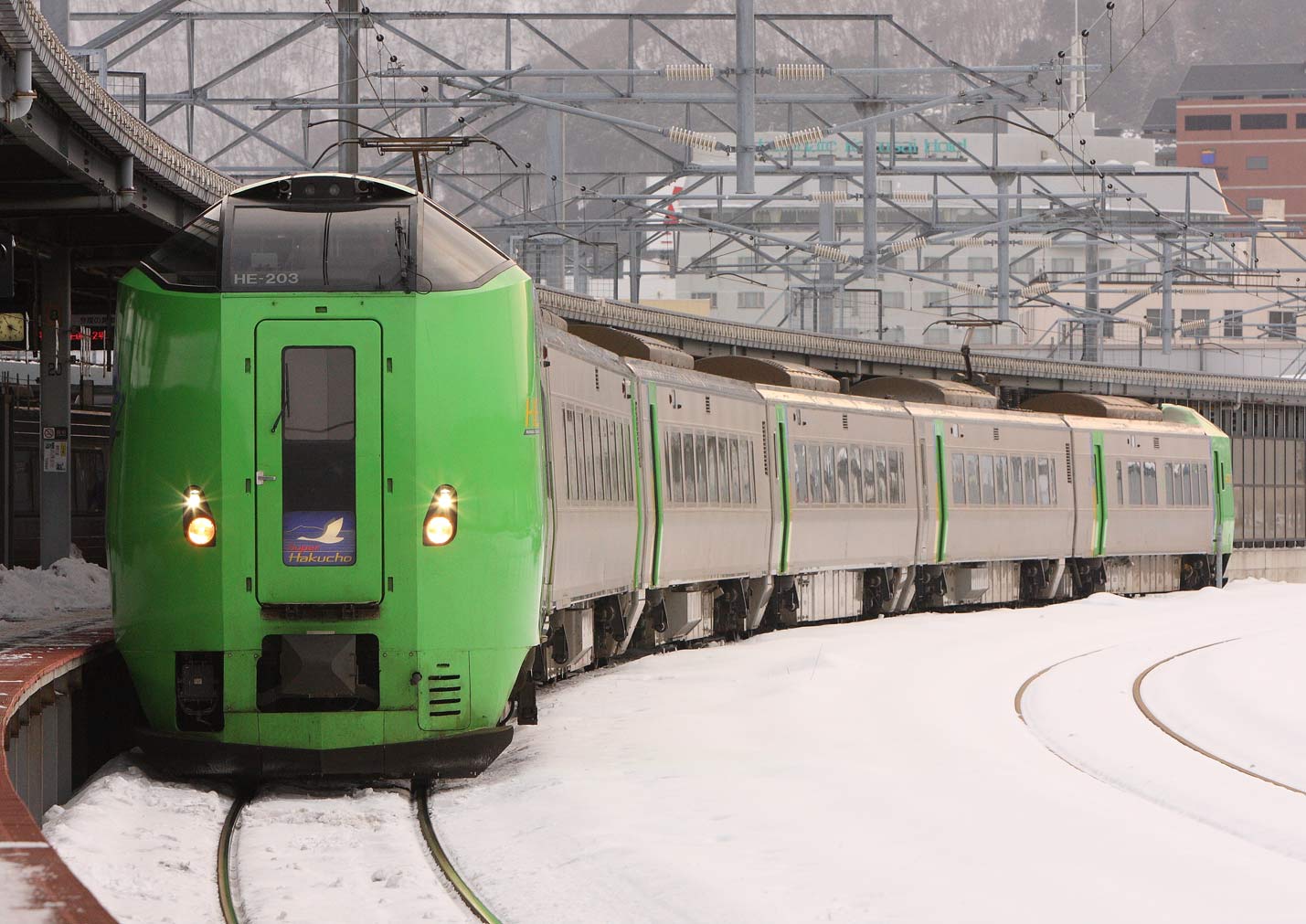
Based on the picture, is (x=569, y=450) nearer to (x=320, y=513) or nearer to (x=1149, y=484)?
(x=320, y=513)

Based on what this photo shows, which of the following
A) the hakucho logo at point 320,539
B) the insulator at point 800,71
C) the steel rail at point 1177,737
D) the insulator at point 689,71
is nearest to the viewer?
the hakucho logo at point 320,539

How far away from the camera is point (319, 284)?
11.6 m

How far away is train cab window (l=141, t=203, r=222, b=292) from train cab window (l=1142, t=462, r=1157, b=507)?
27344 mm

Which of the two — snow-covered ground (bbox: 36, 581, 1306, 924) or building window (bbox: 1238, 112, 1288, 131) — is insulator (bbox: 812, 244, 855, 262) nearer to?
snow-covered ground (bbox: 36, 581, 1306, 924)

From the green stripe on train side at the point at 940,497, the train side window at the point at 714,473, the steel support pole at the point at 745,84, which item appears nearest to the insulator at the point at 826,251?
the green stripe on train side at the point at 940,497

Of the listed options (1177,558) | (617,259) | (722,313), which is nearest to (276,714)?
(617,259)

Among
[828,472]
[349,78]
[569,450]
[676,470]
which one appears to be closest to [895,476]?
[828,472]

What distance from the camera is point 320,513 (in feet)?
37.4

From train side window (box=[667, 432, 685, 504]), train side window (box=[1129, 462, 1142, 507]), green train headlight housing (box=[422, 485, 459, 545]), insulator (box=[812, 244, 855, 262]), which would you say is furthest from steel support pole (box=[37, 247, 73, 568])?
train side window (box=[1129, 462, 1142, 507])

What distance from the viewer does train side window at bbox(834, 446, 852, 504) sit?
26.7 metres

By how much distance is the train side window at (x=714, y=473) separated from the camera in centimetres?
2178

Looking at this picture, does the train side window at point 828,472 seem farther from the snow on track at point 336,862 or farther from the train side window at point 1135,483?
the snow on track at point 336,862

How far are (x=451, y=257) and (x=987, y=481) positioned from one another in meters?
20.6

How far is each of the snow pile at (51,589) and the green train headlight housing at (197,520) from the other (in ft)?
21.8
